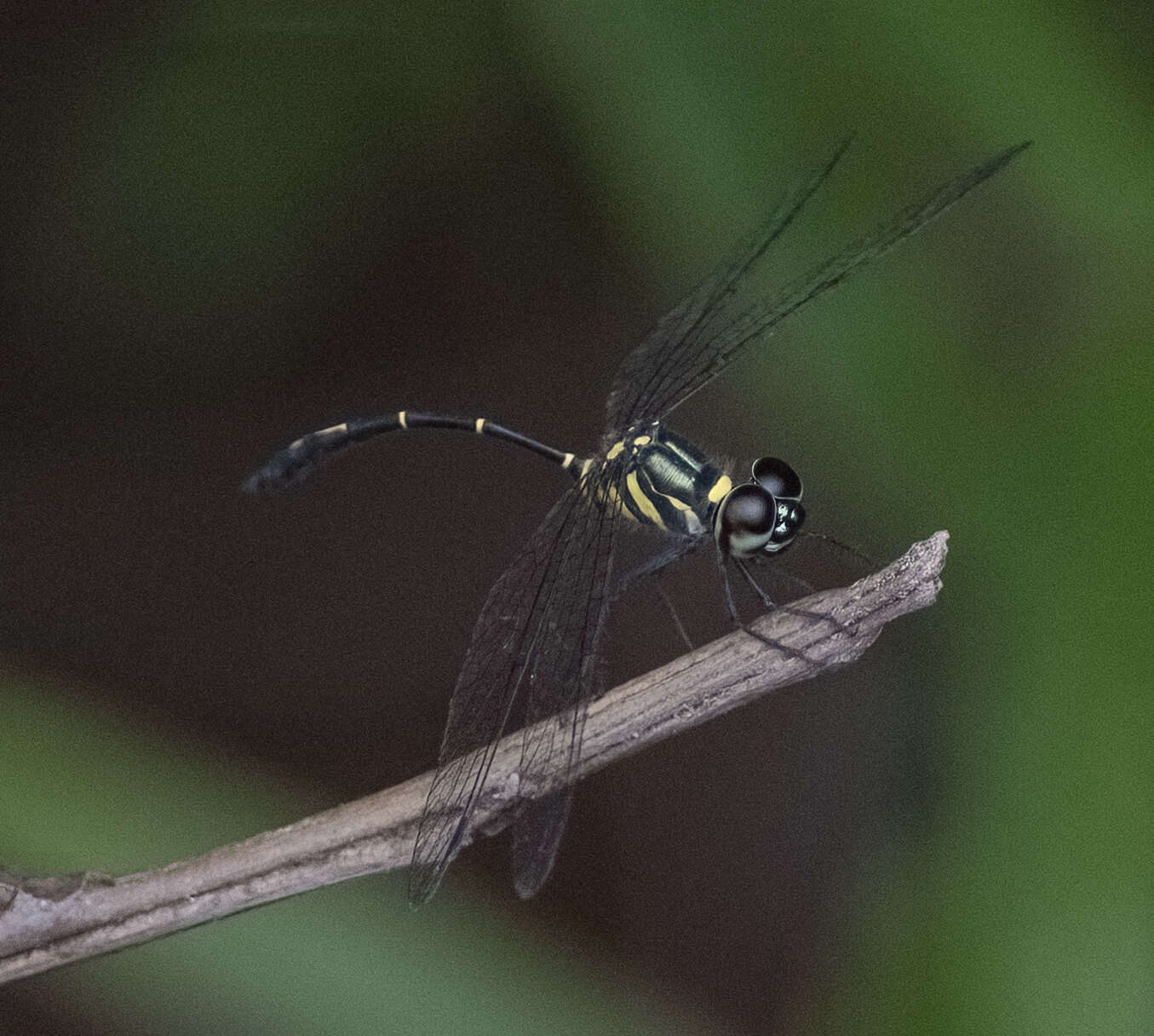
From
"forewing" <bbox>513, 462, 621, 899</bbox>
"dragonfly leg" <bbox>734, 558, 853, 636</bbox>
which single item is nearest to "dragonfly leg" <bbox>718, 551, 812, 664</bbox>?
"dragonfly leg" <bbox>734, 558, 853, 636</bbox>

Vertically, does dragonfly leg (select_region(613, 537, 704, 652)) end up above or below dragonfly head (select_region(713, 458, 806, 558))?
above

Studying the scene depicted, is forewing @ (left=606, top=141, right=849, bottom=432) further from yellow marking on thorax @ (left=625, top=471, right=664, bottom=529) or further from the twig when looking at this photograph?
the twig

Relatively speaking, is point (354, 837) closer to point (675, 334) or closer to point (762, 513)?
point (762, 513)

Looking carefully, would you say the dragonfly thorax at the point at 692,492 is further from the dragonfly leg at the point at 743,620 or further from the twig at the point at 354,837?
the twig at the point at 354,837

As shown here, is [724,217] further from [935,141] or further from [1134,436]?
[1134,436]

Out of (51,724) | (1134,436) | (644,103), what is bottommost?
(1134,436)

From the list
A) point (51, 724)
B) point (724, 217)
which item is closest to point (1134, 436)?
point (724, 217)

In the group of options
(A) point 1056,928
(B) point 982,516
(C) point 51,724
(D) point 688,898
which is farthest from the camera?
(D) point 688,898
